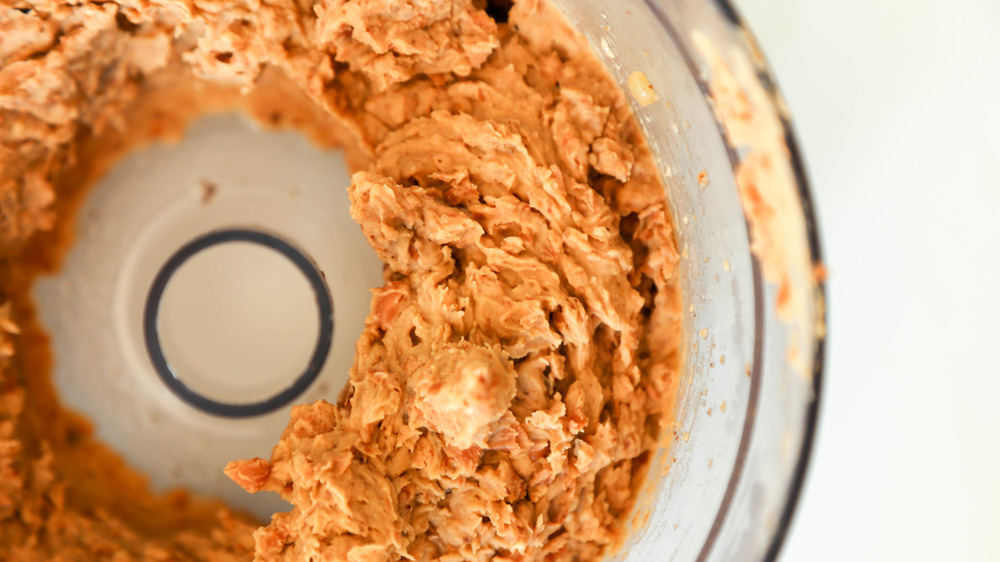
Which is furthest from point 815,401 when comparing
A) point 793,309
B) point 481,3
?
point 481,3

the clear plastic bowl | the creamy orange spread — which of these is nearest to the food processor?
the creamy orange spread

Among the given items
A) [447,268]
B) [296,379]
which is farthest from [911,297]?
[296,379]

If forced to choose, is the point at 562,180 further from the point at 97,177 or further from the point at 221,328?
the point at 97,177

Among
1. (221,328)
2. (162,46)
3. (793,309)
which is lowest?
(221,328)

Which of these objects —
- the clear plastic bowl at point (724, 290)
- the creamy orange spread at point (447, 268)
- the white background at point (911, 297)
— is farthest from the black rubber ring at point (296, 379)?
the white background at point (911, 297)

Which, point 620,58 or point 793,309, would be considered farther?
point 620,58
